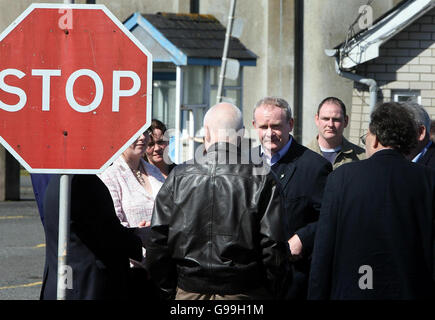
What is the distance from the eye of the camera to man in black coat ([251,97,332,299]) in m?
5.87

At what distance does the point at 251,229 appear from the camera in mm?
4680

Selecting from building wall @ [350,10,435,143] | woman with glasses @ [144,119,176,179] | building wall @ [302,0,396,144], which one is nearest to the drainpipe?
building wall @ [350,10,435,143]

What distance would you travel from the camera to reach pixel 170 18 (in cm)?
1886

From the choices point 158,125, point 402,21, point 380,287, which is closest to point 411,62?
point 402,21

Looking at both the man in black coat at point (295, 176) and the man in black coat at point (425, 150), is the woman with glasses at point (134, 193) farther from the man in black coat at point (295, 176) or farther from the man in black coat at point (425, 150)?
the man in black coat at point (425, 150)

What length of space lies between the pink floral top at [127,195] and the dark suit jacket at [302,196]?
888 mm

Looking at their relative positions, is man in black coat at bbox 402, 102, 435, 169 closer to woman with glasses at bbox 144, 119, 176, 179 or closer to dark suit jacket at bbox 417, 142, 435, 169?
dark suit jacket at bbox 417, 142, 435, 169

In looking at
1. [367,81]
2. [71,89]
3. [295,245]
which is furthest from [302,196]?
[367,81]

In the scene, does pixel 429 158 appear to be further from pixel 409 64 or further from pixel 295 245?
pixel 409 64

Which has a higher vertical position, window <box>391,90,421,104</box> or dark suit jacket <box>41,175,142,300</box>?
window <box>391,90,421,104</box>

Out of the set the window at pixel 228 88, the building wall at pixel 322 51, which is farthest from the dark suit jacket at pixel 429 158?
the building wall at pixel 322 51

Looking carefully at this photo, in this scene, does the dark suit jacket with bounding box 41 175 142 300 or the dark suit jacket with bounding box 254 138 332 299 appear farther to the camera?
the dark suit jacket with bounding box 254 138 332 299

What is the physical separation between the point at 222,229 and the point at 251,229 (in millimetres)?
145

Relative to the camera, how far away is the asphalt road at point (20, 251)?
10.1 m
